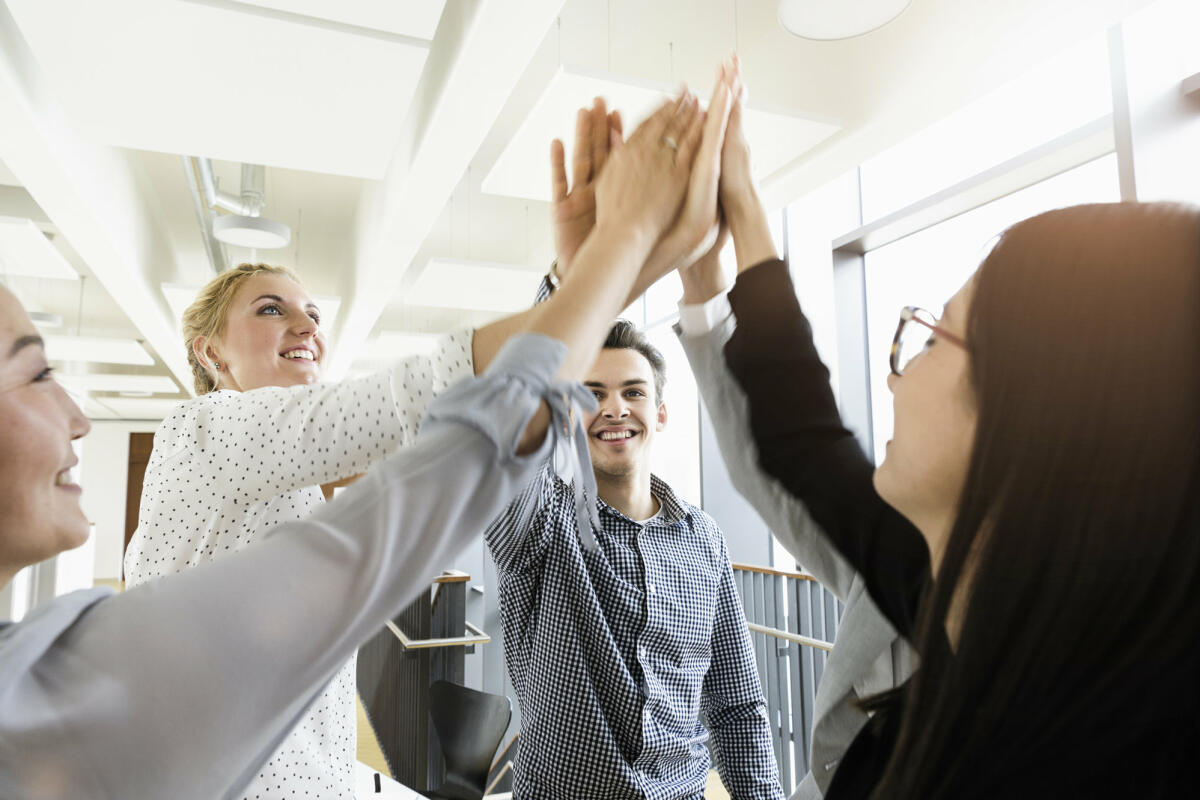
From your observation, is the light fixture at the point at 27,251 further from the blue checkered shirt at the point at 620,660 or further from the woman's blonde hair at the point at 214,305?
the blue checkered shirt at the point at 620,660

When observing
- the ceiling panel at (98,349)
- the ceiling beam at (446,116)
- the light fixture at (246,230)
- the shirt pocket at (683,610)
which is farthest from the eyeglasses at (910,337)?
the ceiling panel at (98,349)

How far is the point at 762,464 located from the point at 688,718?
0.56 meters

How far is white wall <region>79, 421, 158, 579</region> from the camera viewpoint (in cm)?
1612

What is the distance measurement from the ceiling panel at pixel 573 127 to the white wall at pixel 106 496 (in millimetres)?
15305

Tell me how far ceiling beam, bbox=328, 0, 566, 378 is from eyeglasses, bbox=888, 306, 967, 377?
216 centimetres

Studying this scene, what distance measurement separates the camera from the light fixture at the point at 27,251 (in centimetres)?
432

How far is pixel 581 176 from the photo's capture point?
0.99 m

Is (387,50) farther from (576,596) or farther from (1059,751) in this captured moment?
(1059,751)

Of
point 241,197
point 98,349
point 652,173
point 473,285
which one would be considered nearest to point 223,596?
point 652,173

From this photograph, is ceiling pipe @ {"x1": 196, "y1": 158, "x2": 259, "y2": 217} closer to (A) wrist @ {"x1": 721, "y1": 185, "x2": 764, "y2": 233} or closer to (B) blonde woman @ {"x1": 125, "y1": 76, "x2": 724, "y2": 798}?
(B) blonde woman @ {"x1": 125, "y1": 76, "x2": 724, "y2": 798}

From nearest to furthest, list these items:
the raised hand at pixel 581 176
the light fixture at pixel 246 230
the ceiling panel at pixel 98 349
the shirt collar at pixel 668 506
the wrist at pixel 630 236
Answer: the wrist at pixel 630 236
the raised hand at pixel 581 176
the shirt collar at pixel 668 506
the light fixture at pixel 246 230
the ceiling panel at pixel 98 349

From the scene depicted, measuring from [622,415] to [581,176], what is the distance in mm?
716

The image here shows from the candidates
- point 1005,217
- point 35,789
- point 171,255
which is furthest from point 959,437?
point 171,255

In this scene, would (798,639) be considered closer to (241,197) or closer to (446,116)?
(446,116)
